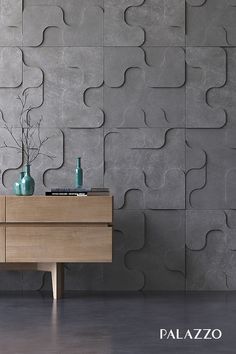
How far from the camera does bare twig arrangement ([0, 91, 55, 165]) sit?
6.34 meters

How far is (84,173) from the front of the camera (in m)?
6.33

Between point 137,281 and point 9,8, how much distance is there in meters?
2.38

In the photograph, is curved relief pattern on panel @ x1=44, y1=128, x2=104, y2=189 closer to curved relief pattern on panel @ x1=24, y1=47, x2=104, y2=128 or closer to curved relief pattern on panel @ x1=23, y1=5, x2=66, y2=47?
curved relief pattern on panel @ x1=24, y1=47, x2=104, y2=128

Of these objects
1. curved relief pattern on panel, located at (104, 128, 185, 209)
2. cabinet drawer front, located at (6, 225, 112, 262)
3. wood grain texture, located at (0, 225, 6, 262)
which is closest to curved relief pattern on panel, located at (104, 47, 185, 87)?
curved relief pattern on panel, located at (104, 128, 185, 209)

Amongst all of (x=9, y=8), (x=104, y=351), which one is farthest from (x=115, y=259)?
(x=104, y=351)

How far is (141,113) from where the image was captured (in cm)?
634

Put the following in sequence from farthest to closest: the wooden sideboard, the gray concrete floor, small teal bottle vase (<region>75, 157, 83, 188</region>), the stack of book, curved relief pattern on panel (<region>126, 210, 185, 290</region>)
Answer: curved relief pattern on panel (<region>126, 210, 185, 290</region>) < small teal bottle vase (<region>75, 157, 83, 188</region>) < the stack of book < the wooden sideboard < the gray concrete floor

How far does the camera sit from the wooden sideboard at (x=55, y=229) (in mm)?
5691

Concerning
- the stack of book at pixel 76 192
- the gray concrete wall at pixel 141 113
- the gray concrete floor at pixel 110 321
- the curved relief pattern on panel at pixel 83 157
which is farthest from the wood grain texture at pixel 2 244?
the curved relief pattern on panel at pixel 83 157

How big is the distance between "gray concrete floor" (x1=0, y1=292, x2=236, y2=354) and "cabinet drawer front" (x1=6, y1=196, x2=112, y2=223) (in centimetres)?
58

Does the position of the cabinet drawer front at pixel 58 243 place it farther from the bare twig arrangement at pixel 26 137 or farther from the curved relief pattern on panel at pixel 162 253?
the bare twig arrangement at pixel 26 137

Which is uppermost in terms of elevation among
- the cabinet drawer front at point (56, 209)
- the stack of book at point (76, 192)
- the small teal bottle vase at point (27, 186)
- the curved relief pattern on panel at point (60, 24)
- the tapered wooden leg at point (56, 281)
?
the curved relief pattern on panel at point (60, 24)

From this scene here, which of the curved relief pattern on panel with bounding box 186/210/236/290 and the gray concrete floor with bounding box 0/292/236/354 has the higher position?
the curved relief pattern on panel with bounding box 186/210/236/290

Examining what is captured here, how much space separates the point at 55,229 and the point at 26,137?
98cm
